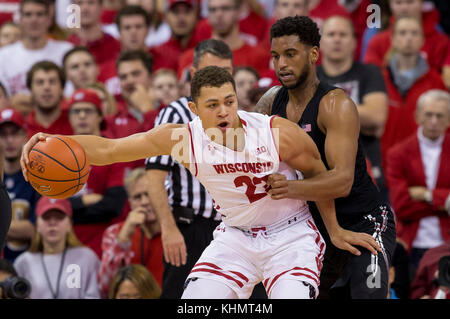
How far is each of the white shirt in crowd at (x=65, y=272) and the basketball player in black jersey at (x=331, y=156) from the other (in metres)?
2.45

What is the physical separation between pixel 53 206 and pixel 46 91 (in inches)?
61.0

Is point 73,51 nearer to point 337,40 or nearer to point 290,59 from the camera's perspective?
point 337,40

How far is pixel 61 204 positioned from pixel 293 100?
282 centimetres

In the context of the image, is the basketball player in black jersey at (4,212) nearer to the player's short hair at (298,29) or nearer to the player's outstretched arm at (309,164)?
the player's outstretched arm at (309,164)

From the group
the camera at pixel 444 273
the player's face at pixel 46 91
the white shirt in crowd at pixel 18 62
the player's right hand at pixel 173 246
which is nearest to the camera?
the player's right hand at pixel 173 246

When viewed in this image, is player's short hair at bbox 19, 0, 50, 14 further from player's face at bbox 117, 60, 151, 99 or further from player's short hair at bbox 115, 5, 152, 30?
player's face at bbox 117, 60, 151, 99

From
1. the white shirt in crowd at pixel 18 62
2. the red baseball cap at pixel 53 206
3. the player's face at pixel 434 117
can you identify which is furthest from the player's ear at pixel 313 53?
the white shirt in crowd at pixel 18 62

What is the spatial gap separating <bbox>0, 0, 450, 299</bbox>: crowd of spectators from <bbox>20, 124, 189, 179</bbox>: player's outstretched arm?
54.5 inches

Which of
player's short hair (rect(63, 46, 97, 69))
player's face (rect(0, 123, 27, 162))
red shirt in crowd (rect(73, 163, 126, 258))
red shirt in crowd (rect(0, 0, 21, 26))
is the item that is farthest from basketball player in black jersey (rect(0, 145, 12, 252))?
red shirt in crowd (rect(0, 0, 21, 26))

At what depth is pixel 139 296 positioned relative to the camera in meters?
6.36

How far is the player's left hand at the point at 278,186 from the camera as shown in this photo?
4.28 m
